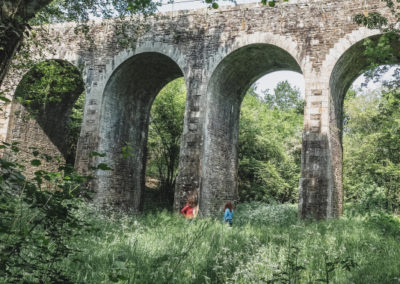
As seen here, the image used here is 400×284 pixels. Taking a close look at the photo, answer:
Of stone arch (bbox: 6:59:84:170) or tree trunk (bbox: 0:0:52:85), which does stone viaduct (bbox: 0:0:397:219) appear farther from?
tree trunk (bbox: 0:0:52:85)

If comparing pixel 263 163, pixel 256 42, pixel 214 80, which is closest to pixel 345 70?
pixel 256 42

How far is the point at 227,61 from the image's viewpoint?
456 inches

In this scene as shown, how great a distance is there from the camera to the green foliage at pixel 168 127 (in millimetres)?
18500

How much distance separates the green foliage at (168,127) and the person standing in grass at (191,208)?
807 cm

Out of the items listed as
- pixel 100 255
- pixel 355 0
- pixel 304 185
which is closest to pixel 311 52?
pixel 355 0

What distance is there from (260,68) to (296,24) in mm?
2310

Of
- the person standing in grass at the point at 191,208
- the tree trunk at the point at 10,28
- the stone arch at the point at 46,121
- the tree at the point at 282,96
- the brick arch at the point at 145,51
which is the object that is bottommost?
the person standing in grass at the point at 191,208

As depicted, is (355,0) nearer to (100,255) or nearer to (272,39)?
(272,39)

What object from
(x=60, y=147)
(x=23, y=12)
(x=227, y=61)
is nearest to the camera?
(x=23, y=12)

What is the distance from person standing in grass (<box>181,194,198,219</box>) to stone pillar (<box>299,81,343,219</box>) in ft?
9.81

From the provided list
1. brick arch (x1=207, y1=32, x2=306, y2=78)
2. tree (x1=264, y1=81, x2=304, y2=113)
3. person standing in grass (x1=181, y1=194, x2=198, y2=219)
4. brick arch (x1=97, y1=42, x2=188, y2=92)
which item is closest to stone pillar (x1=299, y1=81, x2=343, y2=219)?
brick arch (x1=207, y1=32, x2=306, y2=78)

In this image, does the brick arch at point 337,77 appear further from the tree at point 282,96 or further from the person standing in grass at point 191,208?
the tree at point 282,96

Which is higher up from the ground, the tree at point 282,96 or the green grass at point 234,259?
the tree at point 282,96

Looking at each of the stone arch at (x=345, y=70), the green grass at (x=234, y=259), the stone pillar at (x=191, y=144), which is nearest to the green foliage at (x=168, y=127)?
the stone pillar at (x=191, y=144)
